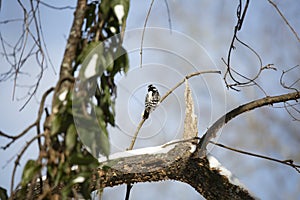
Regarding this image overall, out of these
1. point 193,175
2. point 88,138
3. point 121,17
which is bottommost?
point 88,138

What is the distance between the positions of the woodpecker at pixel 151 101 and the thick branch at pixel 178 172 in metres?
0.16

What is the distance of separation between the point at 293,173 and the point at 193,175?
56.9 inches

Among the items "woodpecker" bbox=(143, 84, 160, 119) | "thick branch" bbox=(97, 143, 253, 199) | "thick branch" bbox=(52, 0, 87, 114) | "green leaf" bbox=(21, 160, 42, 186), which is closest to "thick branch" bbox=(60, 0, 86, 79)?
"thick branch" bbox=(52, 0, 87, 114)

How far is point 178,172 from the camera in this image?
1.31 metres

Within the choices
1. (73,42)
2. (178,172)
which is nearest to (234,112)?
(178,172)

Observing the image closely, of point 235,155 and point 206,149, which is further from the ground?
point 235,155

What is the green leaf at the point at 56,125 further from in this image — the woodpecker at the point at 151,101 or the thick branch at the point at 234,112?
the thick branch at the point at 234,112

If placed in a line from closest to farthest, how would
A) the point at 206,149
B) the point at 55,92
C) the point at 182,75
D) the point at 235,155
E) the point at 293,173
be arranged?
the point at 55,92
the point at 182,75
the point at 206,149
the point at 235,155
the point at 293,173

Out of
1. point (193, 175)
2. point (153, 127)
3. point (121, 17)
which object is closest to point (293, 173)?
point (193, 175)

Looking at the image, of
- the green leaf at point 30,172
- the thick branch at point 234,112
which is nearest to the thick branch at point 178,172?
the thick branch at point 234,112

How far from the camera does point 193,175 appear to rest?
1.32 meters

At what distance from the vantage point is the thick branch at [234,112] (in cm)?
121

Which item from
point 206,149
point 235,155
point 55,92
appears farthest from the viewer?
point 235,155

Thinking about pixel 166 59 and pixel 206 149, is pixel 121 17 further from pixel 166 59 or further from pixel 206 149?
pixel 206 149
